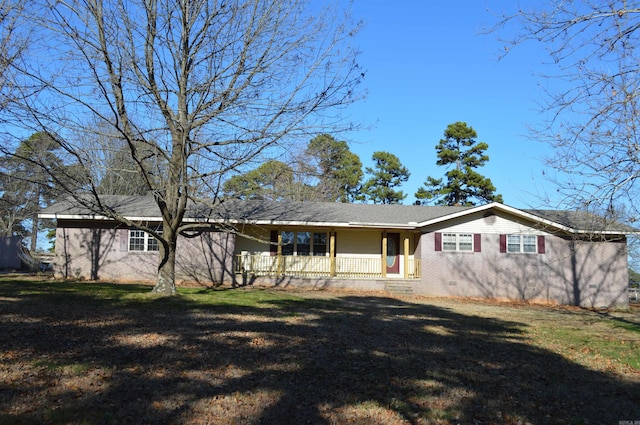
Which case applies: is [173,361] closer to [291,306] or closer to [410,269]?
[291,306]

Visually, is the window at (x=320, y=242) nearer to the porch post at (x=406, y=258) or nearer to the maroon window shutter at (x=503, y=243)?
the porch post at (x=406, y=258)

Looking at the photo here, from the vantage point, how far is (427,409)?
17.4 ft

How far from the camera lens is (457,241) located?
20062 millimetres

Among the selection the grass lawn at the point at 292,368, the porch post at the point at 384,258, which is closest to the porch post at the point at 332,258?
the porch post at the point at 384,258

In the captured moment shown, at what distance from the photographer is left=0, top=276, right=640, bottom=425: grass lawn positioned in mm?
4965

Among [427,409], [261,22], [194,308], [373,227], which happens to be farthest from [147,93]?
[373,227]

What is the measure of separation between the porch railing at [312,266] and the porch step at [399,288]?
88 cm

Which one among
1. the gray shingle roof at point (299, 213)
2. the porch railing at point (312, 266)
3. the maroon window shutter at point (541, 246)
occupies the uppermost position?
the gray shingle roof at point (299, 213)

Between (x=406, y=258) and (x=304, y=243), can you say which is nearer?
(x=406, y=258)

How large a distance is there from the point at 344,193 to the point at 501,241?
2175 cm

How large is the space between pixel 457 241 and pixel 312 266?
622 cm

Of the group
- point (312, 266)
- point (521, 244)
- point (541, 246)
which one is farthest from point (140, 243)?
point (541, 246)

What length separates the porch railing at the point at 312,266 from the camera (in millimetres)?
20781

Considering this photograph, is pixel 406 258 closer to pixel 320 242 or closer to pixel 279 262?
pixel 320 242
